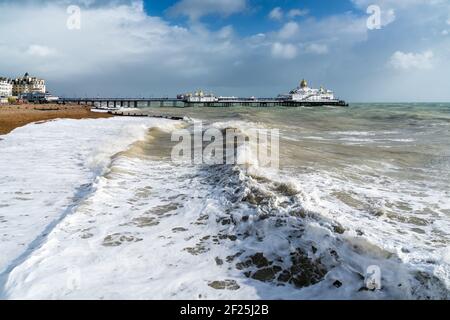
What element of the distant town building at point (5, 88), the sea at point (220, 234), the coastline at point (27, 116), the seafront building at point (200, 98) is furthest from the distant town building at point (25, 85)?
the sea at point (220, 234)

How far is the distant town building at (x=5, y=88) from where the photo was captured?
126688 millimetres

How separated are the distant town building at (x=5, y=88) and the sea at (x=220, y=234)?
455ft

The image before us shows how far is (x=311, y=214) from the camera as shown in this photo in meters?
6.44

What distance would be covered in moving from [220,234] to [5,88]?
15018 cm

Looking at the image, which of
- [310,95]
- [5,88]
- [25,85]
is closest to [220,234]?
[310,95]

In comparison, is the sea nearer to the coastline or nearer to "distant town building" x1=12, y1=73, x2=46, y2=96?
the coastline

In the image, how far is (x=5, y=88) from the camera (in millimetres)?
130000

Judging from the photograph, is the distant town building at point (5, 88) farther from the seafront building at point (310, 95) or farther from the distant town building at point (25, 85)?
the seafront building at point (310, 95)

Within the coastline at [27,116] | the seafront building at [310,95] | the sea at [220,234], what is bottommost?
the sea at [220,234]

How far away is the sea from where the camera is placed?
14.5 ft

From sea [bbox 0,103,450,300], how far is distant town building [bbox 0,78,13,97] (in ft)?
455

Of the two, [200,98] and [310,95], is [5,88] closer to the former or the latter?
[200,98]

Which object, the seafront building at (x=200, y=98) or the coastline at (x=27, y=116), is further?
the seafront building at (x=200, y=98)
